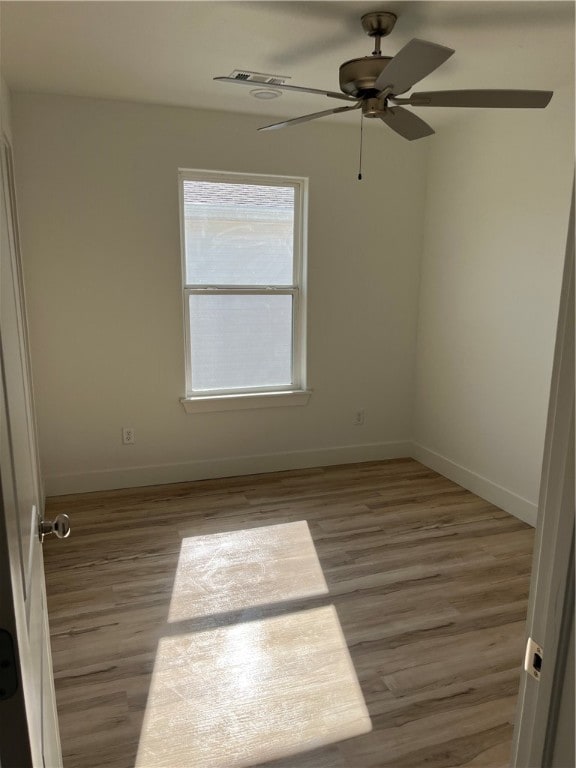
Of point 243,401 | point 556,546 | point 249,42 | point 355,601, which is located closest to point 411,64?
point 249,42

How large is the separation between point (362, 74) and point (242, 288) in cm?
196

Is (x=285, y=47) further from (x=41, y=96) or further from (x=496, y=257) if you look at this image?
(x=496, y=257)

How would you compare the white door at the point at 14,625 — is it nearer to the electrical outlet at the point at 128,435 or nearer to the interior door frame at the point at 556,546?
the interior door frame at the point at 556,546

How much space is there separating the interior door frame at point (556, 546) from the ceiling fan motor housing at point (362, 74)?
1.57 meters

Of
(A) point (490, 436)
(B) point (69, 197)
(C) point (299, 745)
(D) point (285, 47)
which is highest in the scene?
(D) point (285, 47)

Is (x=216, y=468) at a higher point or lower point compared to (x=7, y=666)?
lower

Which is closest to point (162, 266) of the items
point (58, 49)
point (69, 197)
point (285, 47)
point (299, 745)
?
point (69, 197)

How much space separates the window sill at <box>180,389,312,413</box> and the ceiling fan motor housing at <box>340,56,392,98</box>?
2278mm

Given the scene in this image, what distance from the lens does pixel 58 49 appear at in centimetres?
248

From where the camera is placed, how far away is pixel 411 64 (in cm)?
171

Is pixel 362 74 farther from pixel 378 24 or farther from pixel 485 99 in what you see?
pixel 485 99

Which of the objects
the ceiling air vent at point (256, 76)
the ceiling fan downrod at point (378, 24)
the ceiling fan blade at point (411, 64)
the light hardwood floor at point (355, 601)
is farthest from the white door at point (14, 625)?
the ceiling air vent at point (256, 76)

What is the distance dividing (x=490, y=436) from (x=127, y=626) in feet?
8.43

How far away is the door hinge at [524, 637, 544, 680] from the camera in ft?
2.74
